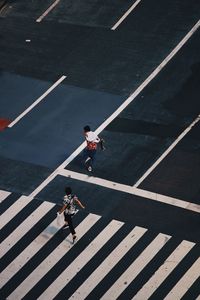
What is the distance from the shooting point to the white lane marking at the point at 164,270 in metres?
19.9

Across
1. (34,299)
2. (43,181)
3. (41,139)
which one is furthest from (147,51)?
(34,299)

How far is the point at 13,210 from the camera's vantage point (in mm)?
23438

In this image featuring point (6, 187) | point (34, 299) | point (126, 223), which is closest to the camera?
point (34, 299)

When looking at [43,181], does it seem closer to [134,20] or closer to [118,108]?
[118,108]

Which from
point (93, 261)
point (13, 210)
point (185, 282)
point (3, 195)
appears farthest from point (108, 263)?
point (3, 195)

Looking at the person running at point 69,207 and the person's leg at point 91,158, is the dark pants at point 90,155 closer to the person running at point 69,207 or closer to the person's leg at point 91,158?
the person's leg at point 91,158

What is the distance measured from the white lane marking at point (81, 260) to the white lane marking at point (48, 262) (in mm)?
534

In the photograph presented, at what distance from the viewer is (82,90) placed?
29.4 m

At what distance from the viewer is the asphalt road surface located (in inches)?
820

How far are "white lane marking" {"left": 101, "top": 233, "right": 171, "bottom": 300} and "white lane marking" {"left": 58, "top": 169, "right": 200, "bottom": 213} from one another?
165cm

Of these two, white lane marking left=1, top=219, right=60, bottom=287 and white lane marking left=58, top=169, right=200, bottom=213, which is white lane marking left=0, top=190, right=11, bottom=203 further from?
white lane marking left=1, top=219, right=60, bottom=287

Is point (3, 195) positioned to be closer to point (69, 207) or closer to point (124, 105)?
point (69, 207)

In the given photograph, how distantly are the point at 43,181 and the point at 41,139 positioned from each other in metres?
2.70

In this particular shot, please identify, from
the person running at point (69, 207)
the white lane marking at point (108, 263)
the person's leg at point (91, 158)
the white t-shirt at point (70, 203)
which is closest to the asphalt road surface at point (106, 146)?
the white lane marking at point (108, 263)
